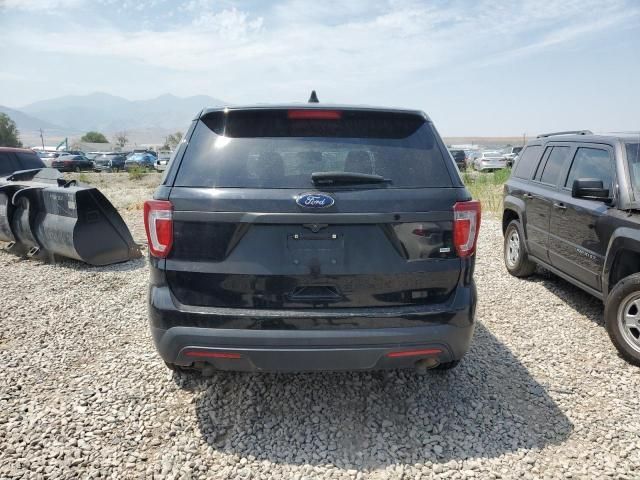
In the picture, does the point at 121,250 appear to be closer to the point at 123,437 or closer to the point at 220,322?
the point at 123,437

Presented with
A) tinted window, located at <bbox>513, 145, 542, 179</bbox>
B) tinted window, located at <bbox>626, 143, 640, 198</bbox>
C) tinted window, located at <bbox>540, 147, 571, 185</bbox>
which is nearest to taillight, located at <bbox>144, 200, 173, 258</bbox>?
tinted window, located at <bbox>626, 143, 640, 198</bbox>

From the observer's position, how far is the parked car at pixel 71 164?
109 feet

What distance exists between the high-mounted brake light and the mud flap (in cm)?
498

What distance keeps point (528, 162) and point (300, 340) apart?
16.2ft

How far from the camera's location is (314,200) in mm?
2412

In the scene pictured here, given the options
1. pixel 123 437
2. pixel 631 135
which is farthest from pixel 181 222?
pixel 631 135

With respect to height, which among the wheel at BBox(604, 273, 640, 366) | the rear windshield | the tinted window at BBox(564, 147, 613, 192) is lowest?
the wheel at BBox(604, 273, 640, 366)

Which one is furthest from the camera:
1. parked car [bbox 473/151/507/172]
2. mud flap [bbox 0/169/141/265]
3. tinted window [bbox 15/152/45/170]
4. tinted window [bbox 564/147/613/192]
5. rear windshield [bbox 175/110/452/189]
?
parked car [bbox 473/151/507/172]

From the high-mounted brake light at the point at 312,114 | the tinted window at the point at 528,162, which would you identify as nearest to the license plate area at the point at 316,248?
the high-mounted brake light at the point at 312,114

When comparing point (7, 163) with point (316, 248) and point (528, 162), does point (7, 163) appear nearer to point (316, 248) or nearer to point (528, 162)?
point (316, 248)

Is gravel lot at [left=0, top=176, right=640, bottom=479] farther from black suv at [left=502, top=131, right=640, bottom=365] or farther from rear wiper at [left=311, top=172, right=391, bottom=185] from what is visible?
rear wiper at [left=311, top=172, right=391, bottom=185]

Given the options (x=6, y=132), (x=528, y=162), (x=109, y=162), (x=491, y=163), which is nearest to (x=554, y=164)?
(x=528, y=162)

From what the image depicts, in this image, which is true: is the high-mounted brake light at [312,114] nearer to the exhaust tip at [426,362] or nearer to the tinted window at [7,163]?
the exhaust tip at [426,362]

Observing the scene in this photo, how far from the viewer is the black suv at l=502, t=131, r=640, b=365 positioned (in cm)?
379
